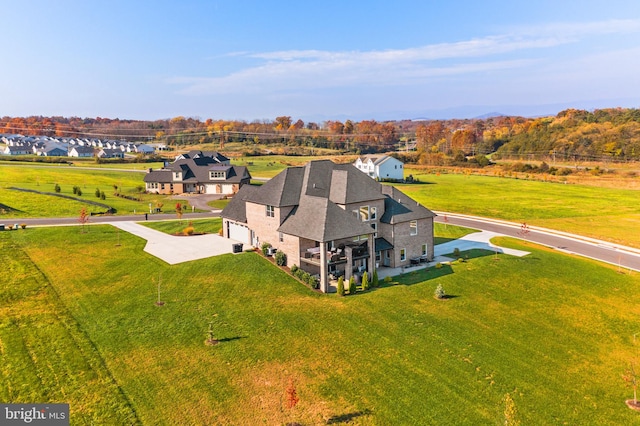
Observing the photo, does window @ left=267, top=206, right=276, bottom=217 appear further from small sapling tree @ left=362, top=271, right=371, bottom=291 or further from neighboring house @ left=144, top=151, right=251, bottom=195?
neighboring house @ left=144, top=151, right=251, bottom=195

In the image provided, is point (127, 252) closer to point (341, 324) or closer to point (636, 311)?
point (341, 324)

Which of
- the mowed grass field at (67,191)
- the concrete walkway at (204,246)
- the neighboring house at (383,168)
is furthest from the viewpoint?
the neighboring house at (383,168)

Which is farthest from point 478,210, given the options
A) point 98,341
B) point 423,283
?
point 98,341

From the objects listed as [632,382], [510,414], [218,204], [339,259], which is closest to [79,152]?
[218,204]

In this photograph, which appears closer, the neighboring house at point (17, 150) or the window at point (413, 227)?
the window at point (413, 227)

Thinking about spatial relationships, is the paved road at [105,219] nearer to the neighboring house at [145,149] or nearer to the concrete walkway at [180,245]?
the concrete walkway at [180,245]

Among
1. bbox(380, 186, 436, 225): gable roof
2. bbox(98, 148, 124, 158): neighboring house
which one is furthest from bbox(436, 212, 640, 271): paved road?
bbox(98, 148, 124, 158): neighboring house

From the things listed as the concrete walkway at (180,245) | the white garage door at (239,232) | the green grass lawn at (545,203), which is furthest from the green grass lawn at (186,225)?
the green grass lawn at (545,203)

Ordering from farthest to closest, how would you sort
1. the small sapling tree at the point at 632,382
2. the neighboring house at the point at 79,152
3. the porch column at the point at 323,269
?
the neighboring house at the point at 79,152, the porch column at the point at 323,269, the small sapling tree at the point at 632,382
